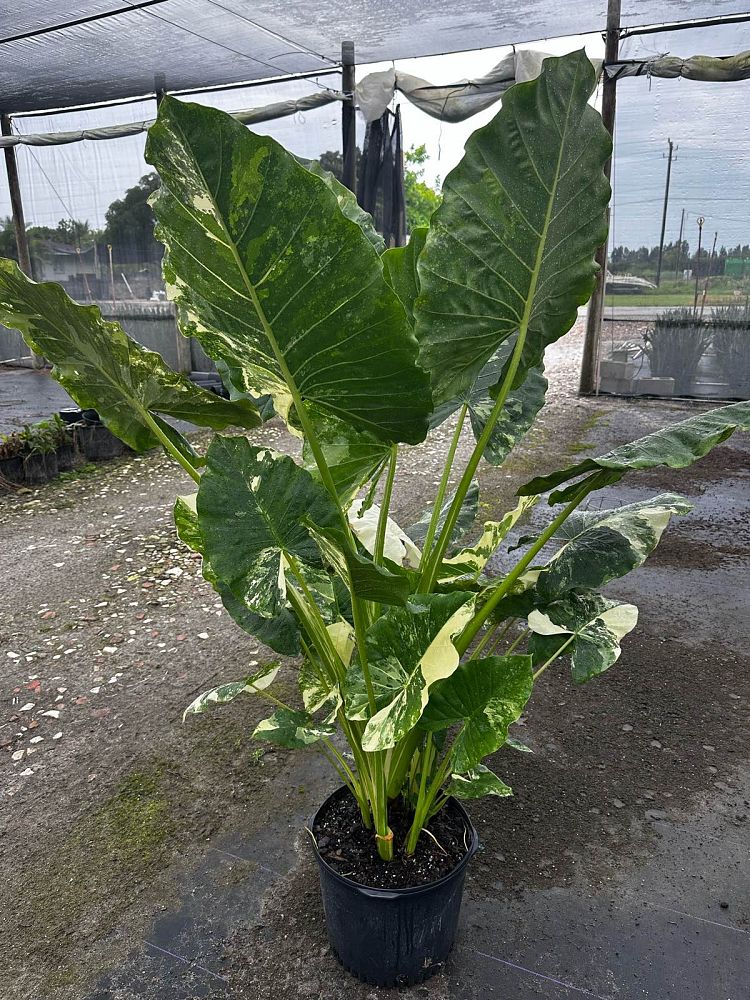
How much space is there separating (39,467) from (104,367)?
3.46 metres

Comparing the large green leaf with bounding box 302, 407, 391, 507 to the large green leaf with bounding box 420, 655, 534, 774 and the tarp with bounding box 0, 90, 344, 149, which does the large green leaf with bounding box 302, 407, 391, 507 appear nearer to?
the large green leaf with bounding box 420, 655, 534, 774

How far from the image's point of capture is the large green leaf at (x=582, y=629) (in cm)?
122

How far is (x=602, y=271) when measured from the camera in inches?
243

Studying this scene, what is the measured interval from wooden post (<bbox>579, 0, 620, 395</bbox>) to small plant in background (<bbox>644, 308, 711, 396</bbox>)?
16.9 inches

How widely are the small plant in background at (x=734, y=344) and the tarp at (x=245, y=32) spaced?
204 centimetres

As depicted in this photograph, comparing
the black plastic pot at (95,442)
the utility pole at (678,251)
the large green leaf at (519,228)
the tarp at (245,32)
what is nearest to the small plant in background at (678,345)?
the utility pole at (678,251)

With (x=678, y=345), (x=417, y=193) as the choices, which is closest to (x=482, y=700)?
(x=678, y=345)

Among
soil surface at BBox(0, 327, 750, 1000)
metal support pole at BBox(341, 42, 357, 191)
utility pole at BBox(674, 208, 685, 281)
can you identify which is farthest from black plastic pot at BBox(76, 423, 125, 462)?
utility pole at BBox(674, 208, 685, 281)

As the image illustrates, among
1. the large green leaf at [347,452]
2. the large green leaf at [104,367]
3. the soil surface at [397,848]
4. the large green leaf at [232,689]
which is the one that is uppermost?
the large green leaf at [104,367]

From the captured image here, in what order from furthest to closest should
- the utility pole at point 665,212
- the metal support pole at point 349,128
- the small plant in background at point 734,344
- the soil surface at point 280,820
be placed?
1. the small plant in background at point 734,344
2. the metal support pole at point 349,128
3. the utility pole at point 665,212
4. the soil surface at point 280,820

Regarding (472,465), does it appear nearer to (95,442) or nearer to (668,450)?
(668,450)

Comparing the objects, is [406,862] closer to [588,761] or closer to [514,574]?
[514,574]

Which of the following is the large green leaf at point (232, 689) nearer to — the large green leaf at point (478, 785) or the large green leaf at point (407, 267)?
the large green leaf at point (478, 785)

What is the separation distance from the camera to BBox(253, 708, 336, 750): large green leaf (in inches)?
47.1
